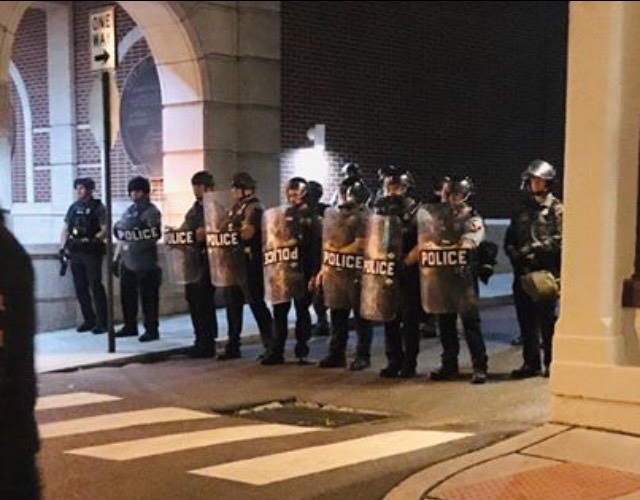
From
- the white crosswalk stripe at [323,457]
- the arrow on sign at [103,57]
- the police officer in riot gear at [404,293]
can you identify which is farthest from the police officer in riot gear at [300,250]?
the white crosswalk stripe at [323,457]

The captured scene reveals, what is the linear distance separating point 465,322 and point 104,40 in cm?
516

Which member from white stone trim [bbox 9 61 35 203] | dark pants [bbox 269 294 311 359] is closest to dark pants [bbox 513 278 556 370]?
dark pants [bbox 269 294 311 359]

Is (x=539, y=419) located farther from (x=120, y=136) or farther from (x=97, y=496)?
(x=120, y=136)

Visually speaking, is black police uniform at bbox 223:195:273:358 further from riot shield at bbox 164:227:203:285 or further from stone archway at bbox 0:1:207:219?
stone archway at bbox 0:1:207:219

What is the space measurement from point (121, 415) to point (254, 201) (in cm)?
357

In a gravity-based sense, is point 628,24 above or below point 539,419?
above

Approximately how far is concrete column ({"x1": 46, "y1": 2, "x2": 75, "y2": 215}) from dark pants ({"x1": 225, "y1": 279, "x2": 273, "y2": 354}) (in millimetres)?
7932

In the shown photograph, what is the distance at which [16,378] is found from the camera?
3299 millimetres

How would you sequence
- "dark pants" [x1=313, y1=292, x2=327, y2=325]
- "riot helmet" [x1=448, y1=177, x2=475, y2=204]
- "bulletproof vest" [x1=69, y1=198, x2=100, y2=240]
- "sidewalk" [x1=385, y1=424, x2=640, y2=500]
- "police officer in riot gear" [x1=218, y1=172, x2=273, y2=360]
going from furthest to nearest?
"bulletproof vest" [x1=69, y1=198, x2=100, y2=240] < "dark pants" [x1=313, y1=292, x2=327, y2=325] < "police officer in riot gear" [x1=218, y1=172, x2=273, y2=360] < "riot helmet" [x1=448, y1=177, x2=475, y2=204] < "sidewalk" [x1=385, y1=424, x2=640, y2=500]

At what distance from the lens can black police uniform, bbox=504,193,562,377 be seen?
9961 millimetres

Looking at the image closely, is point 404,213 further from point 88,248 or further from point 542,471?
point 88,248

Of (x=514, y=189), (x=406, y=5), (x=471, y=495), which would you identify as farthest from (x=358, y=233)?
(x=514, y=189)

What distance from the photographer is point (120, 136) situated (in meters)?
17.4

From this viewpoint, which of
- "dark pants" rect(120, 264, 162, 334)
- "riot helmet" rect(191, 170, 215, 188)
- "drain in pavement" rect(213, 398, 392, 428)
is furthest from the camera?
"dark pants" rect(120, 264, 162, 334)
